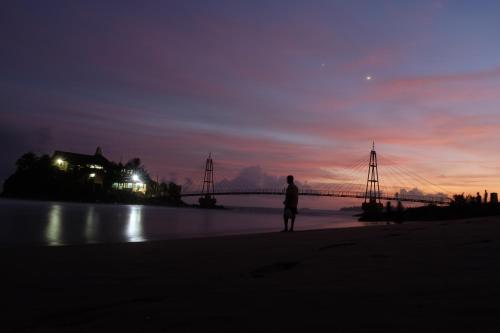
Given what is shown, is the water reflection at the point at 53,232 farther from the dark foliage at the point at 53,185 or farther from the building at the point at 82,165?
the building at the point at 82,165

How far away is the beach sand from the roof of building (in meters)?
104

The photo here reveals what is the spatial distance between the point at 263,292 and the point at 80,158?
108905 mm

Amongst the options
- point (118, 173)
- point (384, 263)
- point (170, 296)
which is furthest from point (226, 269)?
A: point (118, 173)

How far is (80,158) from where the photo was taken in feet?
338

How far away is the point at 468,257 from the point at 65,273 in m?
4.35

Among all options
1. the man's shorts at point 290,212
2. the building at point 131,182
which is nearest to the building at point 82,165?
the building at point 131,182

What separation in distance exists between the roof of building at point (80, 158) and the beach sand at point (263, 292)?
340 feet

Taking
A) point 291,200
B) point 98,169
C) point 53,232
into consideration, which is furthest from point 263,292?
point 98,169

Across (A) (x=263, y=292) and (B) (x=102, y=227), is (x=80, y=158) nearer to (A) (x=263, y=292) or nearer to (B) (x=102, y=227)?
(B) (x=102, y=227)

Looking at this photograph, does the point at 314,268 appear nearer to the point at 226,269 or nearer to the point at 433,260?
the point at 226,269

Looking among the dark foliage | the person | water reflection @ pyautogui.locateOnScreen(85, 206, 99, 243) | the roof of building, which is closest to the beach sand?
water reflection @ pyautogui.locateOnScreen(85, 206, 99, 243)

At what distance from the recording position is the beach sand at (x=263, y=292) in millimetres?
2324

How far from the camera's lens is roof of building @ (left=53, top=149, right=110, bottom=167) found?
328ft

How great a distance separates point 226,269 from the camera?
4398mm
